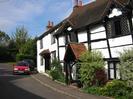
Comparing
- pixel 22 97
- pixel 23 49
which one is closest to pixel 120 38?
pixel 22 97

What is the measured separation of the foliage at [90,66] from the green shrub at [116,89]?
3039 mm

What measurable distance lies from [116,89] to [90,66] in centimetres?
414

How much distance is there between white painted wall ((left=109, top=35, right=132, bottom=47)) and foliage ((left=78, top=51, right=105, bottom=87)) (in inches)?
62.0

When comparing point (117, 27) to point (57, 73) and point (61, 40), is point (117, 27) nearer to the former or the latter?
point (57, 73)

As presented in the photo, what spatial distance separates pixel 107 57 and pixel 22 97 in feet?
26.8

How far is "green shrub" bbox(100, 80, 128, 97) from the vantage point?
22156 mm

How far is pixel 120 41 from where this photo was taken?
25203mm

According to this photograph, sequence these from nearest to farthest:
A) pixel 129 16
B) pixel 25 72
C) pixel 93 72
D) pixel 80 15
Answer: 1. pixel 129 16
2. pixel 93 72
3. pixel 80 15
4. pixel 25 72

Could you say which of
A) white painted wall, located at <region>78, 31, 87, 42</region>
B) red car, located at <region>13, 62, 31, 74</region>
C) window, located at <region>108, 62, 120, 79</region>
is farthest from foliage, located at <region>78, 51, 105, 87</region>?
red car, located at <region>13, 62, 31, 74</region>

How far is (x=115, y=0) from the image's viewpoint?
1004 inches

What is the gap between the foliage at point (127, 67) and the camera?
69.8 feet

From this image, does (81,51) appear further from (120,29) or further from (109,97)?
(109,97)

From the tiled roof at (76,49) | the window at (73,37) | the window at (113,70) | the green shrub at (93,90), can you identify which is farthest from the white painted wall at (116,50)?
the window at (73,37)

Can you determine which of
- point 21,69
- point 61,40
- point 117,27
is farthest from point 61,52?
point 117,27
